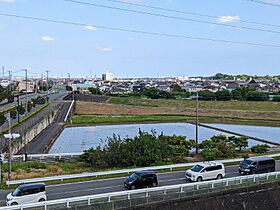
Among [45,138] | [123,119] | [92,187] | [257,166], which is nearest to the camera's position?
[92,187]

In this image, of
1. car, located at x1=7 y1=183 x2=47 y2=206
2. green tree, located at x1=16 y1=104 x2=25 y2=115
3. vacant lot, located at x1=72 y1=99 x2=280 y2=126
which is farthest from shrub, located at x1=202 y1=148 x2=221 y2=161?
green tree, located at x1=16 y1=104 x2=25 y2=115

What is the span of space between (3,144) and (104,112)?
3026 centimetres

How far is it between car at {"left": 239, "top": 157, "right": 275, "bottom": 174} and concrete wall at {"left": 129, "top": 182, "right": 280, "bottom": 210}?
1687 mm

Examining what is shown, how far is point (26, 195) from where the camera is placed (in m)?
11.4

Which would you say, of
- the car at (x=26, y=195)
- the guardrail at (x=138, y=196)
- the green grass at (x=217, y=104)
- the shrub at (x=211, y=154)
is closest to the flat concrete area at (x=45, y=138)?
the shrub at (x=211, y=154)

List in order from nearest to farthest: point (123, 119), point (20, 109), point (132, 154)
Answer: point (132, 154) → point (20, 109) → point (123, 119)

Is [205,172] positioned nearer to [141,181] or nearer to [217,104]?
[141,181]

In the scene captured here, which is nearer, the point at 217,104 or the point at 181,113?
the point at 181,113

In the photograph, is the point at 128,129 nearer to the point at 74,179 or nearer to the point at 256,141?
the point at 256,141

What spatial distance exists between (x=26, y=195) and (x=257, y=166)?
32.8 ft

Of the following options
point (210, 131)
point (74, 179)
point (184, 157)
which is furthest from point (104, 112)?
point (74, 179)

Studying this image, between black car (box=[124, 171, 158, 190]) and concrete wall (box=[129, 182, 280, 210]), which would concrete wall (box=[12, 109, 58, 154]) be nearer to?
black car (box=[124, 171, 158, 190])

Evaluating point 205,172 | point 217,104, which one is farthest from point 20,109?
point 217,104

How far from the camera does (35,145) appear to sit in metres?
27.9
